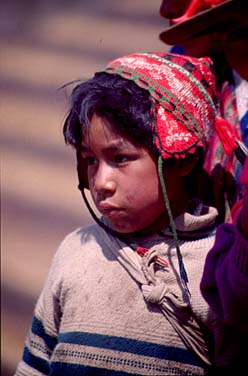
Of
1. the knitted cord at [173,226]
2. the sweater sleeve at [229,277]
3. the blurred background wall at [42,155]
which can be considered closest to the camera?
the sweater sleeve at [229,277]

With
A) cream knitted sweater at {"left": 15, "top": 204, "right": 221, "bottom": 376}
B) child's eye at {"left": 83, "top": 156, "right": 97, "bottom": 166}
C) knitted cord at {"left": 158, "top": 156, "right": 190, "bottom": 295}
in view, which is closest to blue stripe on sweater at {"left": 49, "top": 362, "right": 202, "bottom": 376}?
cream knitted sweater at {"left": 15, "top": 204, "right": 221, "bottom": 376}

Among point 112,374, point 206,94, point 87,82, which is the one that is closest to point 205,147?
point 206,94

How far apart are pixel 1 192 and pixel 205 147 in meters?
0.73

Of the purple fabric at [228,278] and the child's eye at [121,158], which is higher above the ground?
the child's eye at [121,158]

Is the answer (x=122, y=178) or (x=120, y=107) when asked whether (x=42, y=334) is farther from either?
(x=120, y=107)

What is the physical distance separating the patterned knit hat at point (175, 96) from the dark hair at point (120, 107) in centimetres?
1

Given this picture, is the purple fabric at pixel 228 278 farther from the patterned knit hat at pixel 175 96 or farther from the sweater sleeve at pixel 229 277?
the patterned knit hat at pixel 175 96

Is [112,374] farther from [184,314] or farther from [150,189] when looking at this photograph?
[150,189]

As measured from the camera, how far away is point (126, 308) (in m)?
0.93

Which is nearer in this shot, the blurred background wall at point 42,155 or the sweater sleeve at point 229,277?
the sweater sleeve at point 229,277

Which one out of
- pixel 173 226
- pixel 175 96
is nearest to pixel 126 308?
pixel 173 226

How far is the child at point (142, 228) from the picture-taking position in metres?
0.90

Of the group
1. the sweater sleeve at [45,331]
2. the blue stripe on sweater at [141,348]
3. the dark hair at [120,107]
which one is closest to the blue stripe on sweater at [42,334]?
the sweater sleeve at [45,331]

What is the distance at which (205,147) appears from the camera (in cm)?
97
